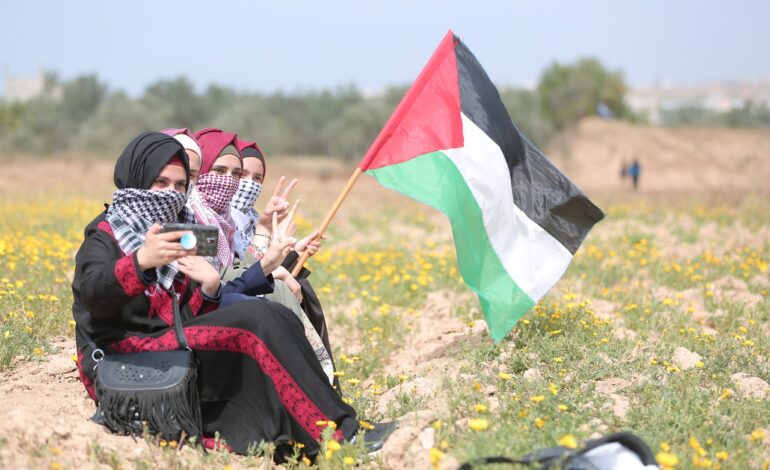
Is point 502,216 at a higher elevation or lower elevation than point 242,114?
higher

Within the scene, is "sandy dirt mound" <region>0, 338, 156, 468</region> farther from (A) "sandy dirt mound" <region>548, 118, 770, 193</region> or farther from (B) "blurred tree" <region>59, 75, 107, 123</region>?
(B) "blurred tree" <region>59, 75, 107, 123</region>

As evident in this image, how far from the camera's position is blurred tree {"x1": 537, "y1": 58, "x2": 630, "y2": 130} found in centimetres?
5719

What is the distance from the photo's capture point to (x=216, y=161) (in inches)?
168

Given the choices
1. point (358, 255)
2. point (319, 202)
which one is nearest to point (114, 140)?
point (319, 202)

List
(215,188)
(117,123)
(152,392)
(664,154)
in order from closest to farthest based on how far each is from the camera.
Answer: (152,392)
(215,188)
(664,154)
(117,123)

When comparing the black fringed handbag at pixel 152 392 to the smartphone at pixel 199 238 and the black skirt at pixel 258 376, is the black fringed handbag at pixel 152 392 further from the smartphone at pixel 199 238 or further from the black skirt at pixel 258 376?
the smartphone at pixel 199 238

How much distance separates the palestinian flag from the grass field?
406 millimetres

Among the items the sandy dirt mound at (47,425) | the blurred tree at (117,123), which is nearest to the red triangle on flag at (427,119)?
the sandy dirt mound at (47,425)

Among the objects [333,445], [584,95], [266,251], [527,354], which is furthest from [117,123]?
[333,445]

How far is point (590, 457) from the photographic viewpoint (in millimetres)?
2857

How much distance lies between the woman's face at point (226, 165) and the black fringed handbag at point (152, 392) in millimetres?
1100

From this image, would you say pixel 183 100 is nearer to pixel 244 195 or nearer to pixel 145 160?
pixel 244 195

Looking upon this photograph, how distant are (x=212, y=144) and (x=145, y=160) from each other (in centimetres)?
97

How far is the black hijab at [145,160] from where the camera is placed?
3342mm
